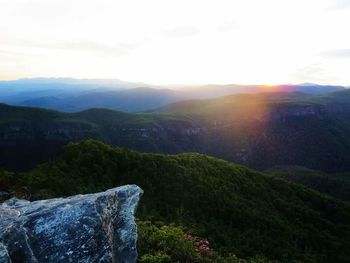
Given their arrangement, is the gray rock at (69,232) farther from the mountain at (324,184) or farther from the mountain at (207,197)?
the mountain at (324,184)

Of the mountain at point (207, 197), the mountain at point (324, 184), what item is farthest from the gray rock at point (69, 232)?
the mountain at point (324, 184)

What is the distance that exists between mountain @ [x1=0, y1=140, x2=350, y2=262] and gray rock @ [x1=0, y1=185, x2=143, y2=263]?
23.2 m

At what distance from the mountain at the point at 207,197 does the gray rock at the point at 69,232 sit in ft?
76.0

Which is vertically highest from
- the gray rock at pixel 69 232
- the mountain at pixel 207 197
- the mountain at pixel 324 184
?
the gray rock at pixel 69 232

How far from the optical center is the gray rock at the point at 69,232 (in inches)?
534

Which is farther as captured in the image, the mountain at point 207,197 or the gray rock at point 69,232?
the mountain at point 207,197

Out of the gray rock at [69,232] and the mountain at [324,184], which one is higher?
the gray rock at [69,232]

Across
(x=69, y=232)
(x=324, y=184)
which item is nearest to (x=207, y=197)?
(x=69, y=232)

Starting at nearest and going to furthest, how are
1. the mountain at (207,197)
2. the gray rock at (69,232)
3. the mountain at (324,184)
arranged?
the gray rock at (69,232), the mountain at (207,197), the mountain at (324,184)

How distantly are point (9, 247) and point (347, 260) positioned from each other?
190ft

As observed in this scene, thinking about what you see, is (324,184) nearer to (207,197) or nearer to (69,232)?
(207,197)

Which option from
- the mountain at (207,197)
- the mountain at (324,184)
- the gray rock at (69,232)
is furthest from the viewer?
the mountain at (324,184)

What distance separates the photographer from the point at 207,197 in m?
60.3

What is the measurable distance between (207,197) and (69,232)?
4733 centimetres
